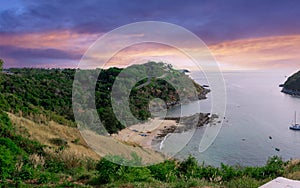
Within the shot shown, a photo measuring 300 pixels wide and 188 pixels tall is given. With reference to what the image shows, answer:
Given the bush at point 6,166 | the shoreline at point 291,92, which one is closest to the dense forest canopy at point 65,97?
the bush at point 6,166

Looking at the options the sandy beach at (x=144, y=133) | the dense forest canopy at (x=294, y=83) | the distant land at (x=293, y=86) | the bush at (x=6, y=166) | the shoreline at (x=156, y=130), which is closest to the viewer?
the bush at (x=6, y=166)

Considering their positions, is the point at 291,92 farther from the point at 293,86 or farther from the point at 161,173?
the point at 161,173

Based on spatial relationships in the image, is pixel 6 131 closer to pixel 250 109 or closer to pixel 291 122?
pixel 291 122

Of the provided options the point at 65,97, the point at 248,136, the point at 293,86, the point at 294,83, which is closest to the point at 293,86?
the point at 293,86

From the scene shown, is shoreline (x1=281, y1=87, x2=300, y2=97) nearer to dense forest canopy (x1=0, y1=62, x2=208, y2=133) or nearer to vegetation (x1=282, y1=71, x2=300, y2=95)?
vegetation (x1=282, y1=71, x2=300, y2=95)

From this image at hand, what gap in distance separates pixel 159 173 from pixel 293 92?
79040 millimetres

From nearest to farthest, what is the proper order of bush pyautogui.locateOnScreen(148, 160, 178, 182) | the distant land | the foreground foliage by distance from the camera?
1. the foreground foliage
2. bush pyautogui.locateOnScreen(148, 160, 178, 182)
3. the distant land

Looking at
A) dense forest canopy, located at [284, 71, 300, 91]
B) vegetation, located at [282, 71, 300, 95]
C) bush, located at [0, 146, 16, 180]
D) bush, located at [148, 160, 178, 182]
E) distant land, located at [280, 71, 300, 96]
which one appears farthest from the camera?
dense forest canopy, located at [284, 71, 300, 91]

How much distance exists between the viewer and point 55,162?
7.80 m

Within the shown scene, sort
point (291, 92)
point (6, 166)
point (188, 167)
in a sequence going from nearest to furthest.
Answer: point (6, 166)
point (188, 167)
point (291, 92)

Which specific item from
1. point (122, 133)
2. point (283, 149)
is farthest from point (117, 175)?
point (283, 149)

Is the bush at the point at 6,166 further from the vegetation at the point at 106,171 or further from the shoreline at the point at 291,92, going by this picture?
the shoreline at the point at 291,92

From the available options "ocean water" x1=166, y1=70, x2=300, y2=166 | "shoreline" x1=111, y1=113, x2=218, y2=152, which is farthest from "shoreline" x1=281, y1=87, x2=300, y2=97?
"shoreline" x1=111, y1=113, x2=218, y2=152

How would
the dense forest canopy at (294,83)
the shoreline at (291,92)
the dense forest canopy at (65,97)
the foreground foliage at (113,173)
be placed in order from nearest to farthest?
the foreground foliage at (113,173), the dense forest canopy at (65,97), the shoreline at (291,92), the dense forest canopy at (294,83)
